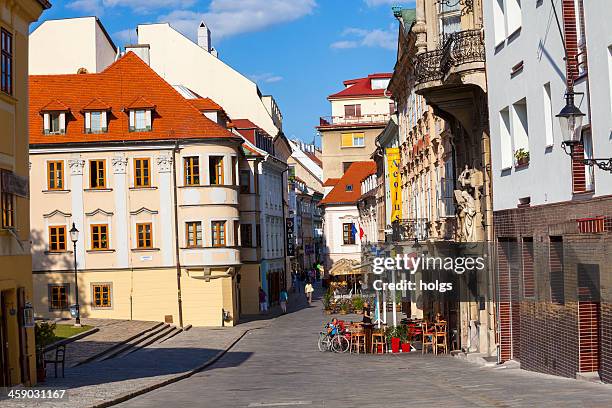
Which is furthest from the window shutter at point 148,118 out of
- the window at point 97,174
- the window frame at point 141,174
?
the window at point 97,174

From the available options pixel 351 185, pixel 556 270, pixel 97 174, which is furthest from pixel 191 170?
pixel 351 185

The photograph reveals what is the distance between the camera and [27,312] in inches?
1005

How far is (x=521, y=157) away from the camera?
1005 inches

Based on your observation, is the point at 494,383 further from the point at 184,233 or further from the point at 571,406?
the point at 184,233

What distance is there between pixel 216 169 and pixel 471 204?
2410 cm

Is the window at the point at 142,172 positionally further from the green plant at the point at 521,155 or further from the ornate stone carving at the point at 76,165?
the green plant at the point at 521,155

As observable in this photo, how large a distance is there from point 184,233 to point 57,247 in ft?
21.0

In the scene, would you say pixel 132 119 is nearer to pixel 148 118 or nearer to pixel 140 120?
pixel 140 120

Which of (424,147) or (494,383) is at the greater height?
(424,147)

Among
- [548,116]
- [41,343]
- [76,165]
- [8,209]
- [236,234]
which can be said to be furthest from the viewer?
[236,234]

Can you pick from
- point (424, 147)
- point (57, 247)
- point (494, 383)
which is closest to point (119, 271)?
point (57, 247)

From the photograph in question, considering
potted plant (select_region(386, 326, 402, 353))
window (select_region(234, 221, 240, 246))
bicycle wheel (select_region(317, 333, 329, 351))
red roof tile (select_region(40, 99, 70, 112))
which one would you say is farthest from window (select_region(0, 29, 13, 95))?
window (select_region(234, 221, 240, 246))

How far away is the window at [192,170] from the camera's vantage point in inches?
2083

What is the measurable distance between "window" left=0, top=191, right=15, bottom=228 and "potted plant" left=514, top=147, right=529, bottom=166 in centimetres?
1220
